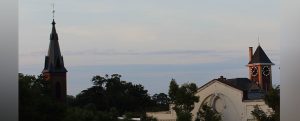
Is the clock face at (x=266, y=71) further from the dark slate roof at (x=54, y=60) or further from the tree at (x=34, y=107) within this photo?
the tree at (x=34, y=107)

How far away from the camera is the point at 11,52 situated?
3.70m

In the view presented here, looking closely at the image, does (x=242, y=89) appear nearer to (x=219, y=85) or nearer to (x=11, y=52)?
(x=219, y=85)

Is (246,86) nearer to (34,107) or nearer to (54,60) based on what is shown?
(54,60)

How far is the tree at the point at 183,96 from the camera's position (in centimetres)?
1262

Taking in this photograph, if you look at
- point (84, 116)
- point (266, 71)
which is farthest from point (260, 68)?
point (84, 116)

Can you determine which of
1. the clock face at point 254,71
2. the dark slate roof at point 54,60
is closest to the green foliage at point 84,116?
the dark slate roof at point 54,60

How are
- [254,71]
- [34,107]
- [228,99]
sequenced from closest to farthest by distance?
[34,107] < [228,99] < [254,71]

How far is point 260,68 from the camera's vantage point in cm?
1962

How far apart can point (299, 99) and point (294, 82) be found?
101 mm

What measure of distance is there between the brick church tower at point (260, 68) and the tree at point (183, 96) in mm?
6517

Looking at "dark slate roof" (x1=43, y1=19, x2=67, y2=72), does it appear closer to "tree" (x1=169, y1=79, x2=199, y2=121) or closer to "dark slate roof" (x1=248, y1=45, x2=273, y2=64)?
"dark slate roof" (x1=248, y1=45, x2=273, y2=64)

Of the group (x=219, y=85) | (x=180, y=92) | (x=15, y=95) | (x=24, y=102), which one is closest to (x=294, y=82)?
(x=15, y=95)

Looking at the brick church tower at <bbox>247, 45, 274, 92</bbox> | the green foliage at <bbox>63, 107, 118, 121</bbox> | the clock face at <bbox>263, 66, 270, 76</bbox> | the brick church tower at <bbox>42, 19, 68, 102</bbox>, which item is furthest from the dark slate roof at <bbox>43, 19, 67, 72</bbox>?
the green foliage at <bbox>63, 107, 118, 121</bbox>

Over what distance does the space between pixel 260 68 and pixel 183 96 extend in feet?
24.6
